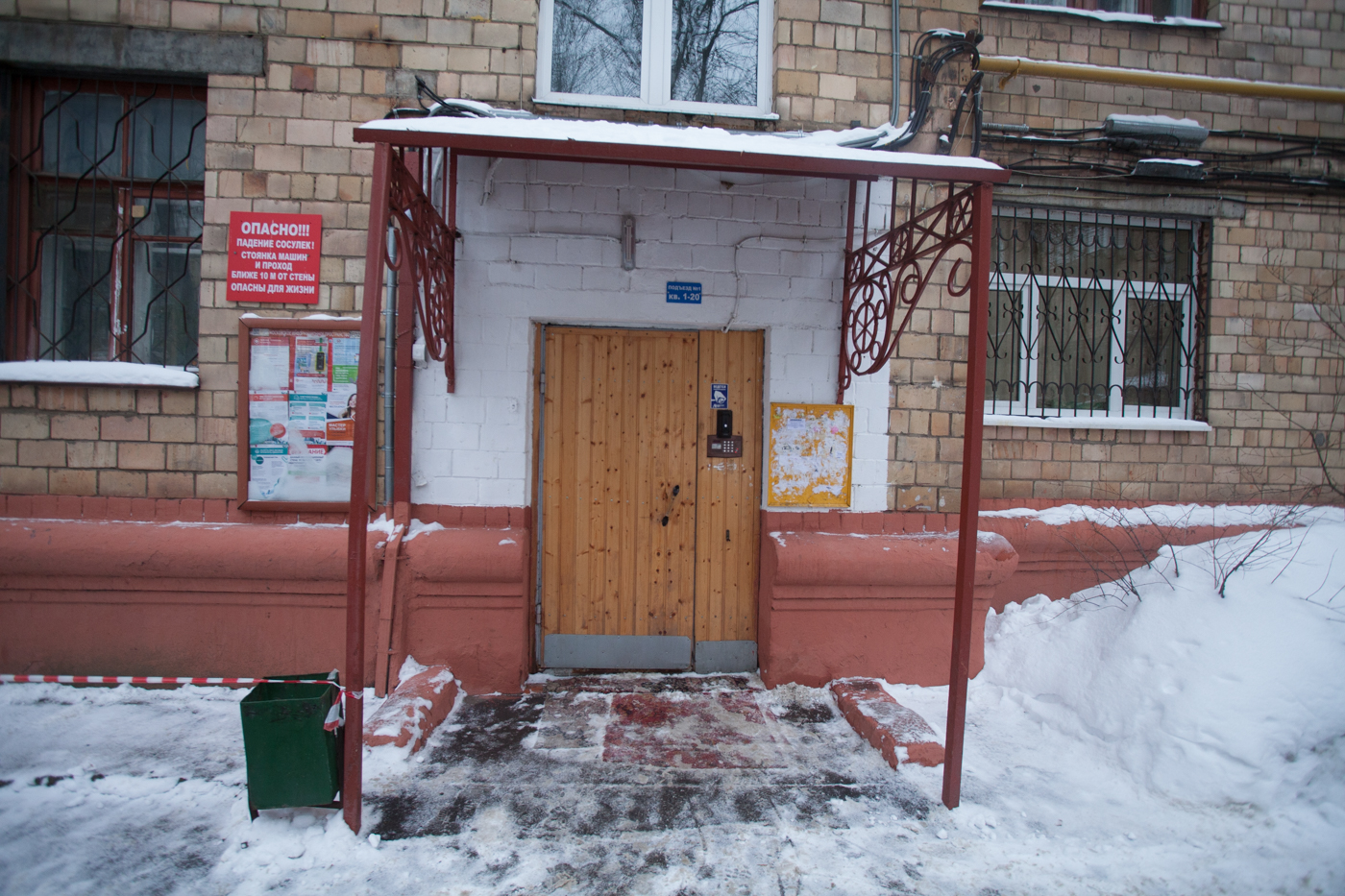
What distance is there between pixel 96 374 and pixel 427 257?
7.25ft

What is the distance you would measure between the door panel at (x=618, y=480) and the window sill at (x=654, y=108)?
4.67 feet

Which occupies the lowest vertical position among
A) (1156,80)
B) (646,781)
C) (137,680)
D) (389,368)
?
(646,781)

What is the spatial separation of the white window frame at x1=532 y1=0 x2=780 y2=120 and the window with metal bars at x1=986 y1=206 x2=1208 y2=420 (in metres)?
1.93

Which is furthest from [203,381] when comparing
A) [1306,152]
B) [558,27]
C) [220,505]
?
[1306,152]

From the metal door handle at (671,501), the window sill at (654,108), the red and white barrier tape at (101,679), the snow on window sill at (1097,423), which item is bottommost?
the red and white barrier tape at (101,679)

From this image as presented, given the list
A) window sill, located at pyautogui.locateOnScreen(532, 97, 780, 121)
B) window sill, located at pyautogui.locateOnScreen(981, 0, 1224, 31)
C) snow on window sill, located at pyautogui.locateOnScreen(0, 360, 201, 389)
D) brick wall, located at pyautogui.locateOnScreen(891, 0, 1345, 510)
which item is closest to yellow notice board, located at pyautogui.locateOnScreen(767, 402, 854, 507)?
brick wall, located at pyautogui.locateOnScreen(891, 0, 1345, 510)

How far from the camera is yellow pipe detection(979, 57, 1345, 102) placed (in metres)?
4.31

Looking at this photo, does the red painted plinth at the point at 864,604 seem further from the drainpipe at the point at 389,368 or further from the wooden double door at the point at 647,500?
the drainpipe at the point at 389,368


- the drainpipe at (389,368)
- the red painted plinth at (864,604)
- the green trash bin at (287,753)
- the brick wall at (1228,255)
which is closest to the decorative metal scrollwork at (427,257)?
the drainpipe at (389,368)

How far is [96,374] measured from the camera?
392 cm

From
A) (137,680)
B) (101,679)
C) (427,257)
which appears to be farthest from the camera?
(137,680)

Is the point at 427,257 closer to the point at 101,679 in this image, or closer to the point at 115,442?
the point at 115,442

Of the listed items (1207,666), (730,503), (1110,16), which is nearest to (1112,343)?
(1110,16)

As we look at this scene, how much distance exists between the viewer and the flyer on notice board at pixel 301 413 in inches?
156
